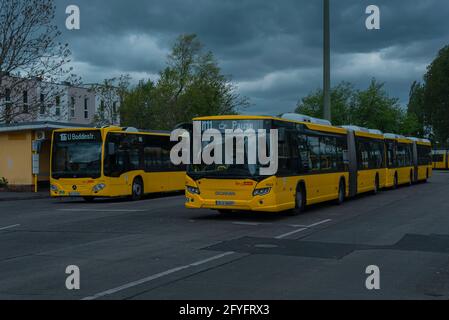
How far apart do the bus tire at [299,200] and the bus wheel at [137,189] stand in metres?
9.52

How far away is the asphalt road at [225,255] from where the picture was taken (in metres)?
7.82

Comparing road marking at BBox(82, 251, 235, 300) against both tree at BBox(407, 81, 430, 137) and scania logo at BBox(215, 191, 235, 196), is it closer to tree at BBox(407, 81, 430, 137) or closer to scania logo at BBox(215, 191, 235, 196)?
scania logo at BBox(215, 191, 235, 196)

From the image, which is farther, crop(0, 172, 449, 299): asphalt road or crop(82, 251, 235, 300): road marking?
crop(0, 172, 449, 299): asphalt road

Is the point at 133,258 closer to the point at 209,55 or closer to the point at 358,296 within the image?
the point at 358,296

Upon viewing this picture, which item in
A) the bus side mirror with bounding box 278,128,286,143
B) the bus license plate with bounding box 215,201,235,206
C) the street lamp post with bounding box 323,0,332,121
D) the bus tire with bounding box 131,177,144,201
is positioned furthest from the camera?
the street lamp post with bounding box 323,0,332,121

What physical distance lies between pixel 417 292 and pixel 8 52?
92.8ft

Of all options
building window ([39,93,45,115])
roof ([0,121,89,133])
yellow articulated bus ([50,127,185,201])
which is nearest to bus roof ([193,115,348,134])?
yellow articulated bus ([50,127,185,201])

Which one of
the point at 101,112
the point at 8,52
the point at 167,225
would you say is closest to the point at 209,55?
the point at 101,112

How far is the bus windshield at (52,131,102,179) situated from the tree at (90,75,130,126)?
2938 cm

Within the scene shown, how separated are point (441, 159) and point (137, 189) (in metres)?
61.3

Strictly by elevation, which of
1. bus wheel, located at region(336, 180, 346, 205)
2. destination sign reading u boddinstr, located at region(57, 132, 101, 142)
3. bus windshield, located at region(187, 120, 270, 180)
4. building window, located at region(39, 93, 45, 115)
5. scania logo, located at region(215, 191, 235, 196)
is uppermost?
building window, located at region(39, 93, 45, 115)

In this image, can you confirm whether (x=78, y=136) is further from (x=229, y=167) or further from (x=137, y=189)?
(x=229, y=167)

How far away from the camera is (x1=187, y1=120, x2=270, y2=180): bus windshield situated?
52.2 ft

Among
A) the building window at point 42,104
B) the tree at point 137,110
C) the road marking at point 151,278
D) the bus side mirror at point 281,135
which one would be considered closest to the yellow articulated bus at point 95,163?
the building window at point 42,104
